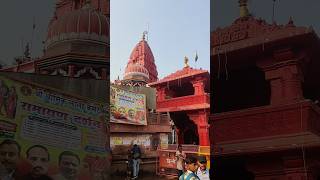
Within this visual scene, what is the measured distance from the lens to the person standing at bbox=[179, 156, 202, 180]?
12.3 ft

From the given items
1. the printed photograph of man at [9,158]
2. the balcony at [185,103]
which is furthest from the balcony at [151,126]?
the printed photograph of man at [9,158]

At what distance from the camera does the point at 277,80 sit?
17.1ft

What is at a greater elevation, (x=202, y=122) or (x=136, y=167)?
(x=202, y=122)

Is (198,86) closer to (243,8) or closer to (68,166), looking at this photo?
(68,166)

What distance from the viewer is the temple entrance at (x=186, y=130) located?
4348mm

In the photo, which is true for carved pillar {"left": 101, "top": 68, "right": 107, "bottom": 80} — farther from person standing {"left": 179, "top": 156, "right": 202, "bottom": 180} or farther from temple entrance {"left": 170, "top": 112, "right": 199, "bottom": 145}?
person standing {"left": 179, "top": 156, "right": 202, "bottom": 180}

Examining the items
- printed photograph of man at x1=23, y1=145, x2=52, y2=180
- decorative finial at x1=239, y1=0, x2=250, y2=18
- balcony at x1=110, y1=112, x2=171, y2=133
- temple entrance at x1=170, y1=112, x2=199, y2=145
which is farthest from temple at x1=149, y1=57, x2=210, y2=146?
decorative finial at x1=239, y1=0, x2=250, y2=18

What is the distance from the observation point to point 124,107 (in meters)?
4.09

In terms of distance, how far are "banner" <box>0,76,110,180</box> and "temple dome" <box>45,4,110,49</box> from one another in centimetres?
69

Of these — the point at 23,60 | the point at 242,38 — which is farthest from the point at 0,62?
the point at 242,38

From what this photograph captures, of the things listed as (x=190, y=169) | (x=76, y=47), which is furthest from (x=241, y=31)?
(x=190, y=169)

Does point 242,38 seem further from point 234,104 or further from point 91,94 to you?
point 91,94

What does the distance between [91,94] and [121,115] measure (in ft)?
1.25

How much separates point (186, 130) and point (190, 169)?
74 cm
